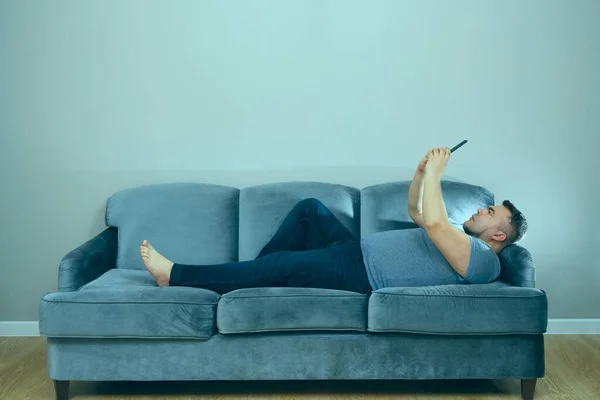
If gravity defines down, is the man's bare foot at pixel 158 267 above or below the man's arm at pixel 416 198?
below

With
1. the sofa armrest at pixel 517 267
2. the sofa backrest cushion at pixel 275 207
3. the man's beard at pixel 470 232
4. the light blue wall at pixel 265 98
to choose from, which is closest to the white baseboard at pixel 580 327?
the light blue wall at pixel 265 98

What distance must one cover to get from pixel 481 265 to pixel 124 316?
145 cm

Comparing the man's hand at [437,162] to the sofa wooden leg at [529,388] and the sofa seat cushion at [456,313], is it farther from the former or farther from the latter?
the sofa wooden leg at [529,388]

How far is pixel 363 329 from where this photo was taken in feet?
10.1

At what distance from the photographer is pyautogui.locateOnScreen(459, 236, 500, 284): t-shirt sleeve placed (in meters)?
3.20

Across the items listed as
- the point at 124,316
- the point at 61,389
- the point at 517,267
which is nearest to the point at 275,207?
the point at 124,316

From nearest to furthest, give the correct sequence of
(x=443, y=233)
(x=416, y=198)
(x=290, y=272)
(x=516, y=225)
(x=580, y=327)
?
(x=443, y=233), (x=290, y=272), (x=516, y=225), (x=416, y=198), (x=580, y=327)

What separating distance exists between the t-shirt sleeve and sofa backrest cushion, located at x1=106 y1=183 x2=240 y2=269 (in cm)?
123

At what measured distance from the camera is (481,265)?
321cm

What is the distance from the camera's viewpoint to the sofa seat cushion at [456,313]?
9.94ft

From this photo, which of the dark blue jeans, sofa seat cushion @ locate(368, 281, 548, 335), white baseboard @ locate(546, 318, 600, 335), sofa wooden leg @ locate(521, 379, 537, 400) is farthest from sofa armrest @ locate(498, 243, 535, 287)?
white baseboard @ locate(546, 318, 600, 335)

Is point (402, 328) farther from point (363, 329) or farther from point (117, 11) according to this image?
point (117, 11)

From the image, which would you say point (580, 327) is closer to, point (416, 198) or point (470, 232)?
point (470, 232)

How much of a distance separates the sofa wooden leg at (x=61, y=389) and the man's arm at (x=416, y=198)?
5.60 ft
